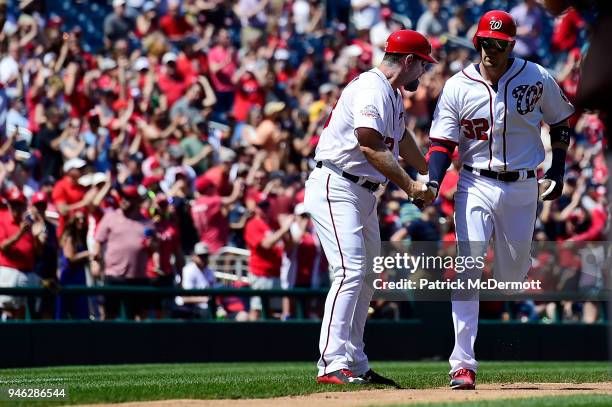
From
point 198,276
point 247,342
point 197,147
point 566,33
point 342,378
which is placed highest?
point 566,33

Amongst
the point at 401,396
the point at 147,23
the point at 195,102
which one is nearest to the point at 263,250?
the point at 195,102

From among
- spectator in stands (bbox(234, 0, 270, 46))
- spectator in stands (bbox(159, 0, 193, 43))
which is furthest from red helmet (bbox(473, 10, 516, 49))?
spectator in stands (bbox(234, 0, 270, 46))

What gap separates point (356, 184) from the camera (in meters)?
8.34

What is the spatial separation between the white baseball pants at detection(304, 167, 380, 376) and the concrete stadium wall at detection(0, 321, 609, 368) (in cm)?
508

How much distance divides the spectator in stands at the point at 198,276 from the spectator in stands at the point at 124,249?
2.90 ft

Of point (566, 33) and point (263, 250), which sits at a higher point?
point (566, 33)

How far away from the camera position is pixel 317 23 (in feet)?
71.5

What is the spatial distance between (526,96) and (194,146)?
29.1ft

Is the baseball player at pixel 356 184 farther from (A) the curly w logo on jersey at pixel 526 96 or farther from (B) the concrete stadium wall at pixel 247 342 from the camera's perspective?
(B) the concrete stadium wall at pixel 247 342

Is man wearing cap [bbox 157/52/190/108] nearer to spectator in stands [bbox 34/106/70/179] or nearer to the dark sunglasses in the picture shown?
spectator in stands [bbox 34/106/70/179]

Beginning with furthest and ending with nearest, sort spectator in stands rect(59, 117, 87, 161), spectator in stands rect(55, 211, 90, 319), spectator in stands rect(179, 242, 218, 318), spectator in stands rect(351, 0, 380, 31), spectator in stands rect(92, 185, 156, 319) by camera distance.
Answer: spectator in stands rect(351, 0, 380, 31), spectator in stands rect(59, 117, 87, 161), spectator in stands rect(179, 242, 218, 318), spectator in stands rect(92, 185, 156, 319), spectator in stands rect(55, 211, 90, 319)

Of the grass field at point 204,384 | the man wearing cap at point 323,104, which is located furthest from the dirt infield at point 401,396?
the man wearing cap at point 323,104

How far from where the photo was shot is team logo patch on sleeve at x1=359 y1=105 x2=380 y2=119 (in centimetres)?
805

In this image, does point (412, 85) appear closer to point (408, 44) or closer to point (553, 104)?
point (408, 44)
